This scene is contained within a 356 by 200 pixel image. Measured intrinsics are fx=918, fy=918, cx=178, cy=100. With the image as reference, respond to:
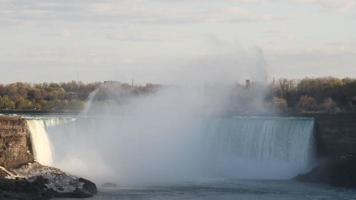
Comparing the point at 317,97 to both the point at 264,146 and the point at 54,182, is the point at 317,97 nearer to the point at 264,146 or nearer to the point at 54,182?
the point at 264,146

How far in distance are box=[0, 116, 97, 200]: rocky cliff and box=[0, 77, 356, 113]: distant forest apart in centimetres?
2528

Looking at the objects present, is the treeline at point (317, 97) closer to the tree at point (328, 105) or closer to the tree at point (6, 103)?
the tree at point (328, 105)

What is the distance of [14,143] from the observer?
50750 mm

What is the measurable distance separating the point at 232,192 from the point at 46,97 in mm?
49410

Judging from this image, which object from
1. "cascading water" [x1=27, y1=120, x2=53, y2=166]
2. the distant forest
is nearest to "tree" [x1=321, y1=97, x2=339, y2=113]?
the distant forest

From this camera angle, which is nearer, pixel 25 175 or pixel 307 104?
pixel 25 175

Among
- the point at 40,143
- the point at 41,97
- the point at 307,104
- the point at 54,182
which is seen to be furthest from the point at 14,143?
the point at 41,97

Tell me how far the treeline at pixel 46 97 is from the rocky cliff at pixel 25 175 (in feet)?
86.3

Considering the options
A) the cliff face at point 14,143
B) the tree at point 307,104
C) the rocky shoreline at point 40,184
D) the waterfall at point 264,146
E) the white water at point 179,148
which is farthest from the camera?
the tree at point 307,104

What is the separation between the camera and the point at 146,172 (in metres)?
56.6

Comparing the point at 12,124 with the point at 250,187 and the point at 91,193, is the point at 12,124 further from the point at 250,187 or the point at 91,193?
the point at 250,187

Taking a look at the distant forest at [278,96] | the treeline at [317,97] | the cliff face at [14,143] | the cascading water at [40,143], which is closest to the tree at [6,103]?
the distant forest at [278,96]

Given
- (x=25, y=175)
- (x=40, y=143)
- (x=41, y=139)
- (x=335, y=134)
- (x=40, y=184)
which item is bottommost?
(x=40, y=184)

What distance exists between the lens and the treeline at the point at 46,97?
84125 millimetres
